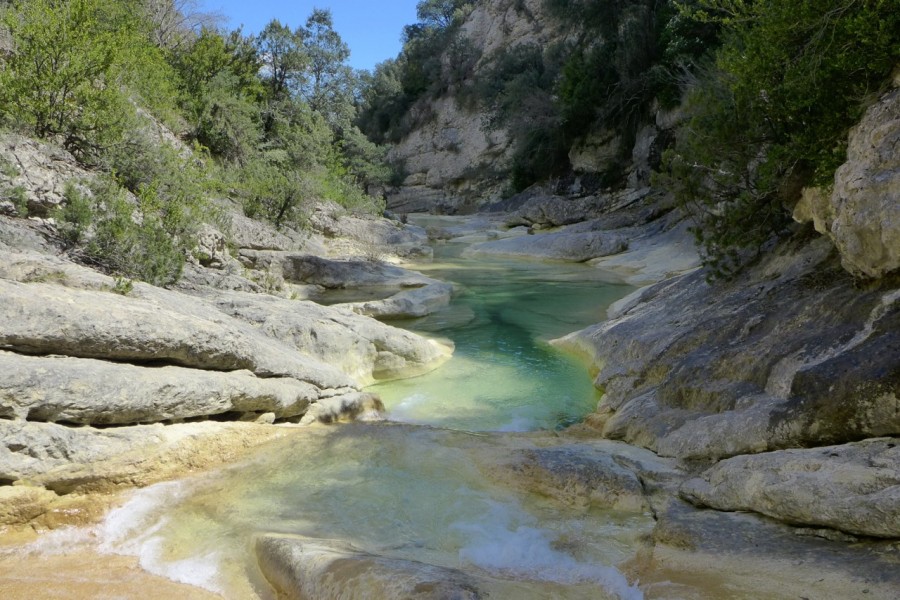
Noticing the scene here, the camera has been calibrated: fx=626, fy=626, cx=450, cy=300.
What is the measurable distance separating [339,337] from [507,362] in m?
2.57

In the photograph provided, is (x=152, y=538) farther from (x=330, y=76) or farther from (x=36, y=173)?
Result: (x=330, y=76)

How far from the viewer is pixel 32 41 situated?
10.5 meters

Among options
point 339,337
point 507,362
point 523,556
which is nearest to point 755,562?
point 523,556

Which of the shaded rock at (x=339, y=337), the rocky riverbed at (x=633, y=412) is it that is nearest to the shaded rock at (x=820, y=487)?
the rocky riverbed at (x=633, y=412)

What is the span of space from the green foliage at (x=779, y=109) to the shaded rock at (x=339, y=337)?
413 cm

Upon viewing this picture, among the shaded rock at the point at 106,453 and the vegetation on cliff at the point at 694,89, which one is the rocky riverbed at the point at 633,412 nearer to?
the shaded rock at the point at 106,453

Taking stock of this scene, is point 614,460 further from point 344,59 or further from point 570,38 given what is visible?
point 570,38

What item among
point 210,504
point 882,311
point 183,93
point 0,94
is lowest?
point 210,504

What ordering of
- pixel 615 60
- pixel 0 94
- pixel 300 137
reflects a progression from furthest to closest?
pixel 615 60 → pixel 300 137 → pixel 0 94

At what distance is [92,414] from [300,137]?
18.7 metres

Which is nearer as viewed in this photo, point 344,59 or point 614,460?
point 614,460

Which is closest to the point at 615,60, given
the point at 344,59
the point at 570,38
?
the point at 570,38

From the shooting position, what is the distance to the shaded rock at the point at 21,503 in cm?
389

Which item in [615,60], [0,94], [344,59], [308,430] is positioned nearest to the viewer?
[308,430]
